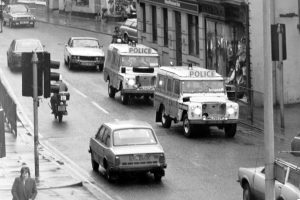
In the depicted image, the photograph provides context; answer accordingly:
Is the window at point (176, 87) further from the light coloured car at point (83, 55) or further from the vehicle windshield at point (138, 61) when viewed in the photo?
the light coloured car at point (83, 55)

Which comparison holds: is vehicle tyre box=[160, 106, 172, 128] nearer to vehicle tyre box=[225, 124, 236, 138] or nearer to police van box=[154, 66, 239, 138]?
police van box=[154, 66, 239, 138]

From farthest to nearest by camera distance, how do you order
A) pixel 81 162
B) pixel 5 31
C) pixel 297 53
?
pixel 5 31 → pixel 297 53 → pixel 81 162

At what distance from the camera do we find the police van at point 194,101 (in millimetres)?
32594

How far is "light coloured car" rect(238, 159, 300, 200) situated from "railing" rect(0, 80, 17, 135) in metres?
12.7

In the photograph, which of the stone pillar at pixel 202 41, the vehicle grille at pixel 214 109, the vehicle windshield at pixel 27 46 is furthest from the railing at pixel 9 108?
the vehicle windshield at pixel 27 46

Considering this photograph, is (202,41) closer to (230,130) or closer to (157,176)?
(230,130)

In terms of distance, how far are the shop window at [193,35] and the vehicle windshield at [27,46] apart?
7.83 meters

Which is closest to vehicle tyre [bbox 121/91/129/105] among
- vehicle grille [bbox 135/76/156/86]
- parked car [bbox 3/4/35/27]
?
vehicle grille [bbox 135/76/156/86]

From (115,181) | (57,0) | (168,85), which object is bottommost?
(115,181)

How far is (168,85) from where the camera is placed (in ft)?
115

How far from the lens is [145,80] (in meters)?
40.4

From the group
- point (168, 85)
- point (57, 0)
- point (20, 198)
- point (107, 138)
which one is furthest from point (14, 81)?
point (57, 0)

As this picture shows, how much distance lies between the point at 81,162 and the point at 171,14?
2313 cm

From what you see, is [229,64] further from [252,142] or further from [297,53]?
[252,142]
